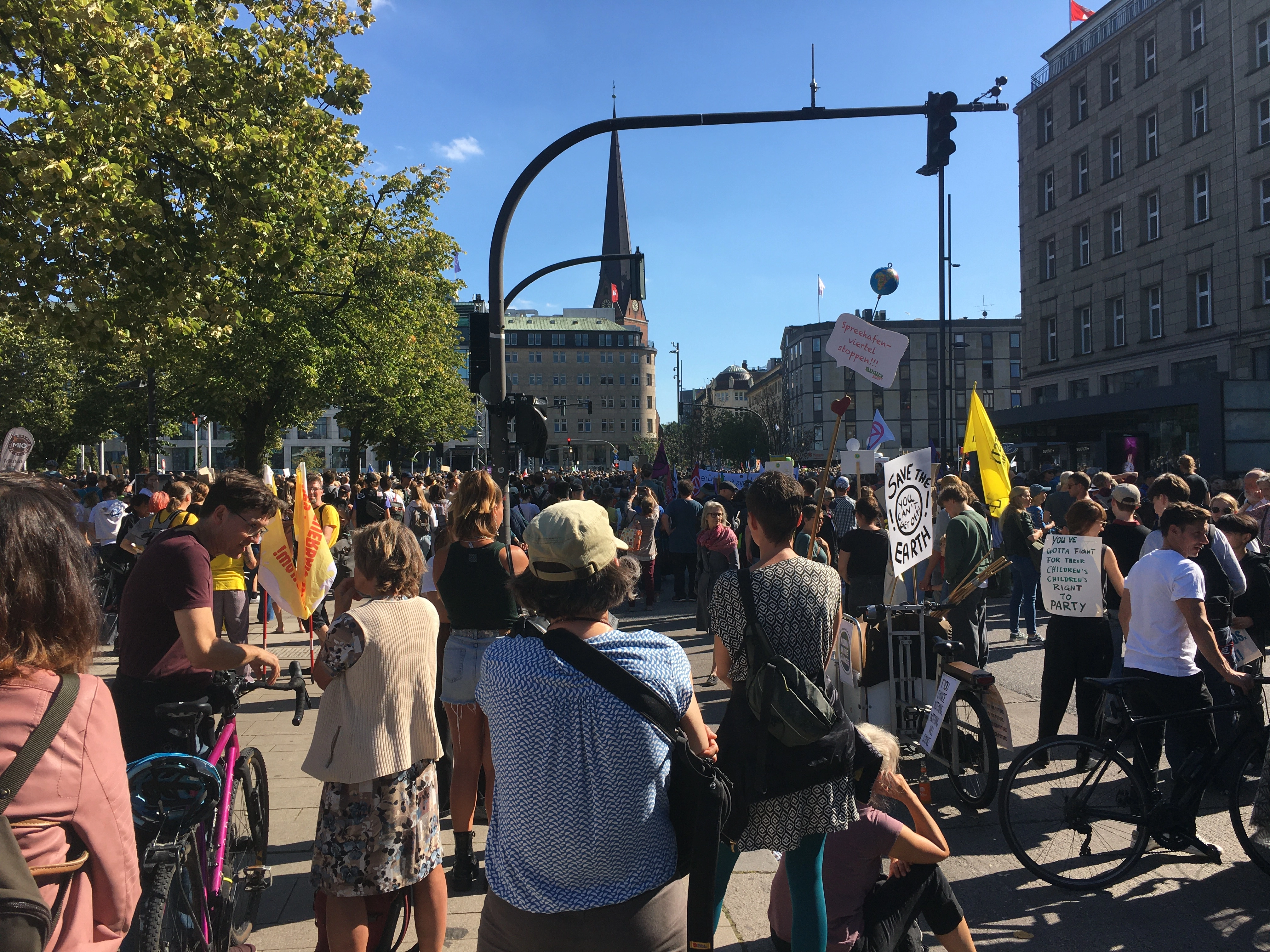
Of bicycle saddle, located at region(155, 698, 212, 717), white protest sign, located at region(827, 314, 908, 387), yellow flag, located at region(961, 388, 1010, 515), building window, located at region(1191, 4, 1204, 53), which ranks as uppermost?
building window, located at region(1191, 4, 1204, 53)

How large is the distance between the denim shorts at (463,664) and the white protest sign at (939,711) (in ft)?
7.90

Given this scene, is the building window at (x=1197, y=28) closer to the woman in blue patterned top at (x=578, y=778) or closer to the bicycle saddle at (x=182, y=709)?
the woman in blue patterned top at (x=578, y=778)

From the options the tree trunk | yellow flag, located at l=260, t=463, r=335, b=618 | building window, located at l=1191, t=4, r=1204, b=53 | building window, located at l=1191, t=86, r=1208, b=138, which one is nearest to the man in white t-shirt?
yellow flag, located at l=260, t=463, r=335, b=618

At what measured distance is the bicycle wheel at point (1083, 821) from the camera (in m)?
4.30

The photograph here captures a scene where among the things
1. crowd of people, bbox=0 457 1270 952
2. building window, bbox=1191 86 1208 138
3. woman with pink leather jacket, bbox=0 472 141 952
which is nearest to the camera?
woman with pink leather jacket, bbox=0 472 141 952

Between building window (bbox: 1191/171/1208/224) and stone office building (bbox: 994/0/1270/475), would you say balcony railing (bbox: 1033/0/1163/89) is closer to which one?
stone office building (bbox: 994/0/1270/475)

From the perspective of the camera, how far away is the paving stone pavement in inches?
150

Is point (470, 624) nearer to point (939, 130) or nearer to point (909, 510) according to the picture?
point (909, 510)

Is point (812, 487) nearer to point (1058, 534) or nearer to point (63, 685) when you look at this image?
point (1058, 534)

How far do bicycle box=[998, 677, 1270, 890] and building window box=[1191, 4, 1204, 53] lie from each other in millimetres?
36401

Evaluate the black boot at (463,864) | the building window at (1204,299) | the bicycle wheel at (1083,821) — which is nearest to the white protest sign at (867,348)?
the bicycle wheel at (1083,821)

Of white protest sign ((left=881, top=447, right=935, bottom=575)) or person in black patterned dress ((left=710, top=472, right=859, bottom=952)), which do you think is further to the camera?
white protest sign ((left=881, top=447, right=935, bottom=575))

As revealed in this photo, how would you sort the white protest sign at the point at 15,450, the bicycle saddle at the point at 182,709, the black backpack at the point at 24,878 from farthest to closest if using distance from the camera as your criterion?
1. the white protest sign at the point at 15,450
2. the bicycle saddle at the point at 182,709
3. the black backpack at the point at 24,878

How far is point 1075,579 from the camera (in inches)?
221
